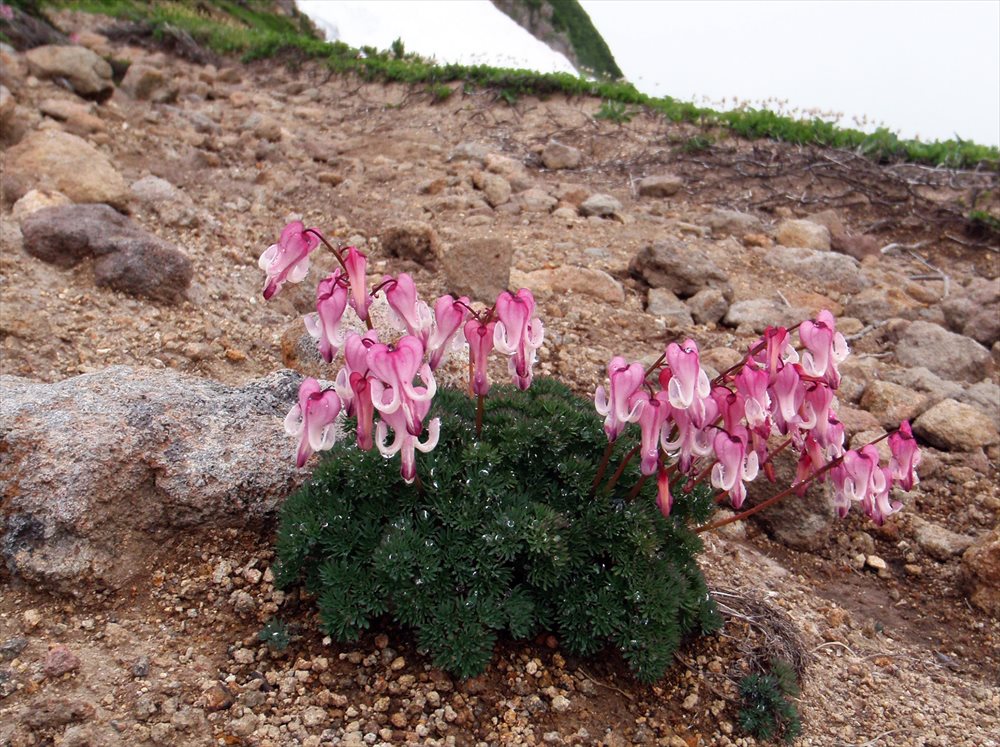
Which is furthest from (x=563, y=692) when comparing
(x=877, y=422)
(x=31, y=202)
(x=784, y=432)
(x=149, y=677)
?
(x=31, y=202)

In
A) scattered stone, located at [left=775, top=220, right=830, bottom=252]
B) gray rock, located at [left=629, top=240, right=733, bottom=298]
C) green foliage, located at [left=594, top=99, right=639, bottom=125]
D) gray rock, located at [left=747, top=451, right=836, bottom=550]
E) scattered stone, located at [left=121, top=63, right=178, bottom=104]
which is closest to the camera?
gray rock, located at [left=747, top=451, right=836, bottom=550]

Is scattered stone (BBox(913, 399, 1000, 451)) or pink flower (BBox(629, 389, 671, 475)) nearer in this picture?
pink flower (BBox(629, 389, 671, 475))

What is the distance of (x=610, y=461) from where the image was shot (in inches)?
137

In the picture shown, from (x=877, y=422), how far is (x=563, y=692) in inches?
133

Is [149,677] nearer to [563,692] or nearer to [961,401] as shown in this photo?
[563,692]

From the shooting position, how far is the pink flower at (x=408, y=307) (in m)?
2.63

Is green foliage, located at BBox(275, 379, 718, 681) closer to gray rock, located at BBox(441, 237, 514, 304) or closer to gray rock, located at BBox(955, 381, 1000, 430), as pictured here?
gray rock, located at BBox(441, 237, 514, 304)

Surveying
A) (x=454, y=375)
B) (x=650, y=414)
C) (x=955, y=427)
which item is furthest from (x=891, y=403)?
(x=650, y=414)

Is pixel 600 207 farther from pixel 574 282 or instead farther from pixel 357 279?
pixel 357 279

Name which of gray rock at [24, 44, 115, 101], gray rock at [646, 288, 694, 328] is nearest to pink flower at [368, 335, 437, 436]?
gray rock at [646, 288, 694, 328]

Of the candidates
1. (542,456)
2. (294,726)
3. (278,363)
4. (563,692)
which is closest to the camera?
(294,726)

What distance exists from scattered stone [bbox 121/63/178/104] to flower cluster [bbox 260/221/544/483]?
9.36m

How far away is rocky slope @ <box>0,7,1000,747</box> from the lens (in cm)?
309

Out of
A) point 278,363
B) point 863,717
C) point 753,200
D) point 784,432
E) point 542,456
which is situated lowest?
point 863,717
